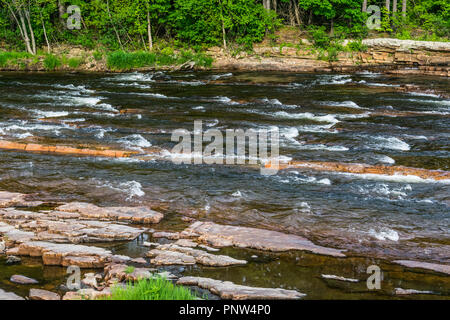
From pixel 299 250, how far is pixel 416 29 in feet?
101

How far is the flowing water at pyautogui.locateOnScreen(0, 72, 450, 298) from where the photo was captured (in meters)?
7.86

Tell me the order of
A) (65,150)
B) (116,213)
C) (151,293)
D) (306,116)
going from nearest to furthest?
1. (151,293)
2. (116,213)
3. (65,150)
4. (306,116)

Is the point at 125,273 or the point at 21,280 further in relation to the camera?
the point at 125,273

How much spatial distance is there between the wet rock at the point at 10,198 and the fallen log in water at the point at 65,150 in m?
3.50

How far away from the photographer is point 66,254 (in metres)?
6.98

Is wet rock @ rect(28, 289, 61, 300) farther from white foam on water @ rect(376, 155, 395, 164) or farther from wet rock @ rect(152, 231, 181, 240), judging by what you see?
white foam on water @ rect(376, 155, 395, 164)

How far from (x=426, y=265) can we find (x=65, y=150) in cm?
995

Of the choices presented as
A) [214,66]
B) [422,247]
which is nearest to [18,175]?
[422,247]

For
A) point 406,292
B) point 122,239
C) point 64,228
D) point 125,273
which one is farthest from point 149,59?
point 406,292

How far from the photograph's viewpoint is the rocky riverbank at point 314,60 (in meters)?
28.5

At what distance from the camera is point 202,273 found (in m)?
6.73

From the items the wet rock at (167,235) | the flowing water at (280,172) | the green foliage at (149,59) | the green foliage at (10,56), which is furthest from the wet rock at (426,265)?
the green foliage at (10,56)

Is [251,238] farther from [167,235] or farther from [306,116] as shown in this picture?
[306,116]

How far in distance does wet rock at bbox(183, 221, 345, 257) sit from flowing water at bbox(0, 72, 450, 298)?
249 mm
